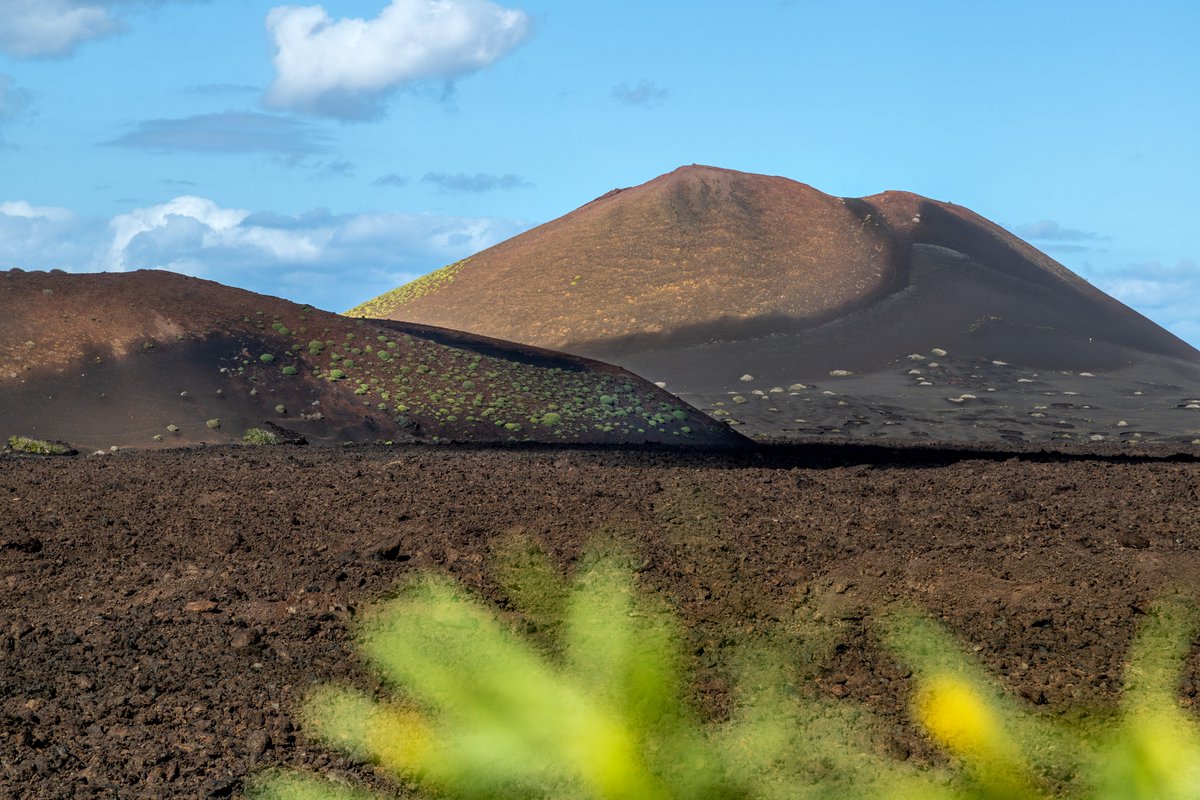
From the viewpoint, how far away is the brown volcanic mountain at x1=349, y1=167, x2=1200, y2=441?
17688 mm

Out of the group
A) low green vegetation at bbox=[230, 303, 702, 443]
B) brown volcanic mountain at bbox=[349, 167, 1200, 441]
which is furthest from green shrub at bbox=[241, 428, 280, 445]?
brown volcanic mountain at bbox=[349, 167, 1200, 441]

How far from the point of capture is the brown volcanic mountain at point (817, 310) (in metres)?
17.7

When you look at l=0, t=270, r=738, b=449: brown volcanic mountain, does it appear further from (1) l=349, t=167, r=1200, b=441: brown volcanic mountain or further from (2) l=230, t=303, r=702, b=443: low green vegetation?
(1) l=349, t=167, r=1200, b=441: brown volcanic mountain

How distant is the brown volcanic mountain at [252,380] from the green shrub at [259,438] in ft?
0.46

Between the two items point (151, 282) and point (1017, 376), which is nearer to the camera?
point (151, 282)

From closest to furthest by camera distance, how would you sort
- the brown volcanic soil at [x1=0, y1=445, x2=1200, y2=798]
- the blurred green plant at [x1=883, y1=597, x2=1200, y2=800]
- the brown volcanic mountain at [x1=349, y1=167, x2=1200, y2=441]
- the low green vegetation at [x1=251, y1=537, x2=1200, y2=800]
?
the low green vegetation at [x1=251, y1=537, x2=1200, y2=800] < the blurred green plant at [x1=883, y1=597, x2=1200, y2=800] < the brown volcanic soil at [x1=0, y1=445, x2=1200, y2=798] < the brown volcanic mountain at [x1=349, y1=167, x2=1200, y2=441]

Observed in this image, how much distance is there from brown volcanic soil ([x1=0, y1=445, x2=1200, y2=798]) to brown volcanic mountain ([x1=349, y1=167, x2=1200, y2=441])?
8.05 meters

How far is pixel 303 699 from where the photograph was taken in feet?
12.3

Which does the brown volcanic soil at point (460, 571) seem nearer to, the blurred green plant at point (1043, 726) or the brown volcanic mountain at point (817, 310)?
the blurred green plant at point (1043, 726)

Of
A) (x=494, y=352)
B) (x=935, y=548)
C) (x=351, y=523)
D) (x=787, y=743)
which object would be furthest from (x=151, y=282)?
(x=787, y=743)

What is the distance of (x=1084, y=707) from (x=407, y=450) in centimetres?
641

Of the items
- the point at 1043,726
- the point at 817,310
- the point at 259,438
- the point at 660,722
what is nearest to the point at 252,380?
the point at 259,438

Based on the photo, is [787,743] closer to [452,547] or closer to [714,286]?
[452,547]

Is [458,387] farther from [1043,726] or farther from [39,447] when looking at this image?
[1043,726]
